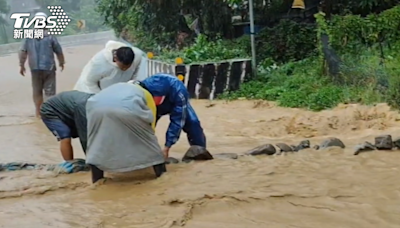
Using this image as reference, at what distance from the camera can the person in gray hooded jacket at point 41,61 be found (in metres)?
10.2

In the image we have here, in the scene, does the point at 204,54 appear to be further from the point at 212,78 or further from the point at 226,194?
the point at 226,194

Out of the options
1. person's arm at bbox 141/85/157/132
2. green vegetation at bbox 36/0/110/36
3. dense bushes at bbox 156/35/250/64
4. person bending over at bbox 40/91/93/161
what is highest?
person's arm at bbox 141/85/157/132

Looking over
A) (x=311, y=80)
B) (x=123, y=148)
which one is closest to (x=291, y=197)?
(x=123, y=148)

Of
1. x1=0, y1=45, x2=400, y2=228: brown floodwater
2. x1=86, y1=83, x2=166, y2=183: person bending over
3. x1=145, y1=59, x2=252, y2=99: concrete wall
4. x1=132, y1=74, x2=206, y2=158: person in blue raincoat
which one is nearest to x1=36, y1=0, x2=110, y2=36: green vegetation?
x1=145, y1=59, x2=252, y2=99: concrete wall

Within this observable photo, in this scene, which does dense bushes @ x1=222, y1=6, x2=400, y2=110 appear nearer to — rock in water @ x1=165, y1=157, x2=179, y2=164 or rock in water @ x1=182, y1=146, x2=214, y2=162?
rock in water @ x1=182, y1=146, x2=214, y2=162

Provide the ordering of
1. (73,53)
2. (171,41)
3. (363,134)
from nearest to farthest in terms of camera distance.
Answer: (363,134) < (171,41) < (73,53)

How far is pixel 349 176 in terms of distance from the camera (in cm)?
507

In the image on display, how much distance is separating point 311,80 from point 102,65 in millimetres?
5892

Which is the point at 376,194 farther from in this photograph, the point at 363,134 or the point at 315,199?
the point at 363,134

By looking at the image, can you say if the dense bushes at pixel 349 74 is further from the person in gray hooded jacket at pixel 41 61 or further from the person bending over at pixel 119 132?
the person bending over at pixel 119 132

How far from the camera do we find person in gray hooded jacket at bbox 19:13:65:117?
33.4 ft

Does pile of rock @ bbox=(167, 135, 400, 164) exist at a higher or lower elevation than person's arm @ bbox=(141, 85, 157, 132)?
lower

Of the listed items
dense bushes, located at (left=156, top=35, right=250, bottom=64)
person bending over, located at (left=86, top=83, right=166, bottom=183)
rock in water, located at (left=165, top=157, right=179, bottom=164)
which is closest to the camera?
person bending over, located at (left=86, top=83, right=166, bottom=183)

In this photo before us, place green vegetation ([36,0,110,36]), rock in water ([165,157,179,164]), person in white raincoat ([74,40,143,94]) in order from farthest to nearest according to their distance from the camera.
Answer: green vegetation ([36,0,110,36]) < person in white raincoat ([74,40,143,94]) < rock in water ([165,157,179,164])
